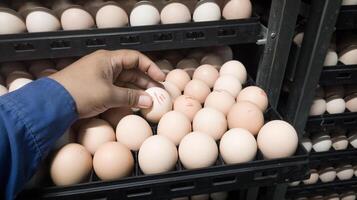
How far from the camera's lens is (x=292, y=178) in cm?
69

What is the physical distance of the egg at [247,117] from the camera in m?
0.74

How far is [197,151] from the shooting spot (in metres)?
0.66

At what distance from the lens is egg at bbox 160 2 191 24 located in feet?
2.70

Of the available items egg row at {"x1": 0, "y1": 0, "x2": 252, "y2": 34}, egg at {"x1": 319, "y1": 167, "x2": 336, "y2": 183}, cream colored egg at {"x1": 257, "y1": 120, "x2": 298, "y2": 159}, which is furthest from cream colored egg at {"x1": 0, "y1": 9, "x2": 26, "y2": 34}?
egg at {"x1": 319, "y1": 167, "x2": 336, "y2": 183}

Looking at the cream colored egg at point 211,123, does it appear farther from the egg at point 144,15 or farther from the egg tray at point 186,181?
the egg at point 144,15

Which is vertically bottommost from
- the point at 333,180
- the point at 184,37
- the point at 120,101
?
the point at 333,180

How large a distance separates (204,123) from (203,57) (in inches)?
13.5

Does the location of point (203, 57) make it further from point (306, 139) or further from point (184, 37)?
point (306, 139)

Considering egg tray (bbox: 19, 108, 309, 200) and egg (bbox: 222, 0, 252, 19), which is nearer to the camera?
egg tray (bbox: 19, 108, 309, 200)

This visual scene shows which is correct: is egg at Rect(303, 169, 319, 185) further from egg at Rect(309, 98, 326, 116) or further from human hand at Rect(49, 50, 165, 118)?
human hand at Rect(49, 50, 165, 118)

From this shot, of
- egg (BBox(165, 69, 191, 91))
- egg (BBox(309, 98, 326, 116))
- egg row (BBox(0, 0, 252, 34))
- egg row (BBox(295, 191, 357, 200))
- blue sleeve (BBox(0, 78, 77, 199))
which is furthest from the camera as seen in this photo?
egg row (BBox(295, 191, 357, 200))

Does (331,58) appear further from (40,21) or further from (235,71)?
(40,21)

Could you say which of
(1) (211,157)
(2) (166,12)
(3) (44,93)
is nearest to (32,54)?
(3) (44,93)

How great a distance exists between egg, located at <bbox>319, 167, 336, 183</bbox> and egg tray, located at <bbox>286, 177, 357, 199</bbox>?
2 centimetres
